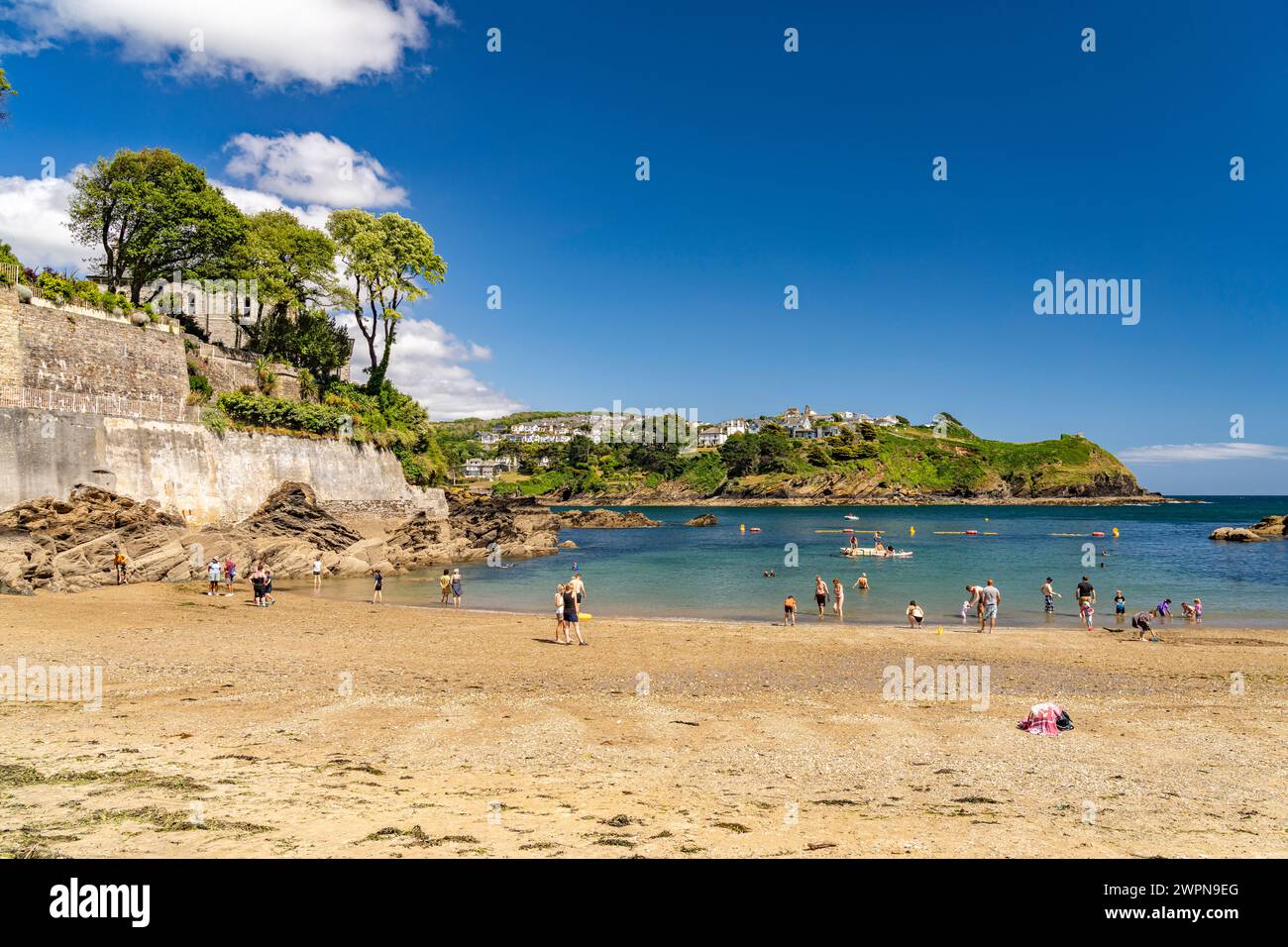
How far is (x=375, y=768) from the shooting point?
9.08 metres

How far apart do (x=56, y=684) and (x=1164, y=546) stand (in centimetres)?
7864

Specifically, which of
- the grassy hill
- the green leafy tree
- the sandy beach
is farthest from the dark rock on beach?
the sandy beach

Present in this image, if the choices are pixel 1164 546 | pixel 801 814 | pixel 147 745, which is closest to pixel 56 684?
pixel 147 745

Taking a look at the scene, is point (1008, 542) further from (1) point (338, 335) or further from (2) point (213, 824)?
(2) point (213, 824)

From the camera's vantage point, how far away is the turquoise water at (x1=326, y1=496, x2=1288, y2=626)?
30016 mm

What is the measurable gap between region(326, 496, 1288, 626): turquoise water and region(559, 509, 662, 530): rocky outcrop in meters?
14.6

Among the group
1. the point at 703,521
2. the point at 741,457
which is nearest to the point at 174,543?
the point at 703,521

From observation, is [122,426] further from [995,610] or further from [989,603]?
[995,610]

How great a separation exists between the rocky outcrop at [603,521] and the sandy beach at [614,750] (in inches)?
3044

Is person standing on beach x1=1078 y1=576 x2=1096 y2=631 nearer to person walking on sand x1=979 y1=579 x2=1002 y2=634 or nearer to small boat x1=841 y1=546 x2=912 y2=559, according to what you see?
person walking on sand x1=979 y1=579 x2=1002 y2=634
